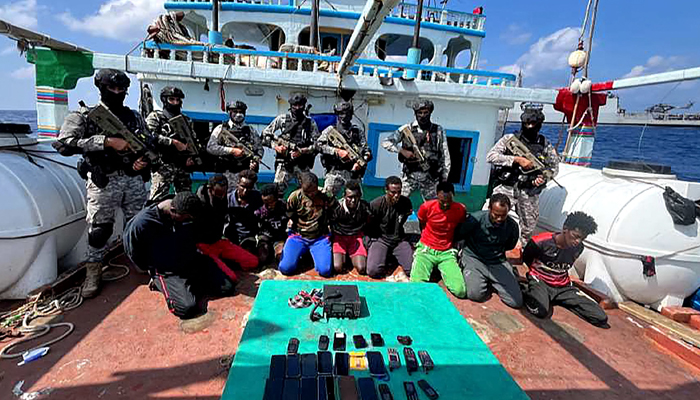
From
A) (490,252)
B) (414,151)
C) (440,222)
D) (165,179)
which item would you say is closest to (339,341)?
(440,222)

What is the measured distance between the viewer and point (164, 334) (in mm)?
3305

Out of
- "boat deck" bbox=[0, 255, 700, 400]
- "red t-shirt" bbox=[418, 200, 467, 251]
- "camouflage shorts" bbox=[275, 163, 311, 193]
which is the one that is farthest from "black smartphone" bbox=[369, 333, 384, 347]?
"camouflage shorts" bbox=[275, 163, 311, 193]

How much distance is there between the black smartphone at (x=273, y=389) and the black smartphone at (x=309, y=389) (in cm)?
12

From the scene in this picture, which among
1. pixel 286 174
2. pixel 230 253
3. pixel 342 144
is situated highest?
pixel 342 144

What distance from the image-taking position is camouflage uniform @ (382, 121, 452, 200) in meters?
5.33

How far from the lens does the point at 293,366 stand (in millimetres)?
2158

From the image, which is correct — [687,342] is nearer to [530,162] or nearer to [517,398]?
[530,162]

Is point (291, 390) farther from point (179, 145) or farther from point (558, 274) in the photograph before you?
point (179, 145)

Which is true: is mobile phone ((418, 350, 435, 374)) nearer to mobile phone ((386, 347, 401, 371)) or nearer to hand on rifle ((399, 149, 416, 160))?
mobile phone ((386, 347, 401, 371))

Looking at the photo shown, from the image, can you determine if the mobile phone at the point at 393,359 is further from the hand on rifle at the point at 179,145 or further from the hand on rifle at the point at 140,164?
the hand on rifle at the point at 179,145

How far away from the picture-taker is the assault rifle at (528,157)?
4.89 meters

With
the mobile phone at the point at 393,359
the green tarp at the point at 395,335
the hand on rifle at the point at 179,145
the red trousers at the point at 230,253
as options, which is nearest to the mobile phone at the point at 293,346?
the green tarp at the point at 395,335

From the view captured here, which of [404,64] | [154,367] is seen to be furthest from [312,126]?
[154,367]

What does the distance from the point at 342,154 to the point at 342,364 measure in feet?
12.2
